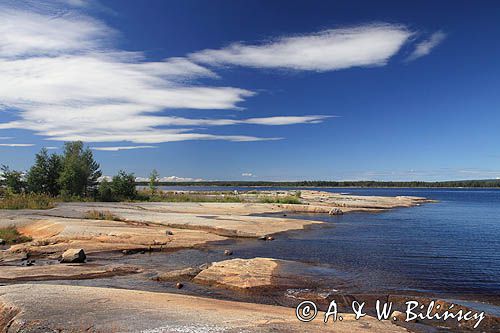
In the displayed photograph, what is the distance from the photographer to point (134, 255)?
2478 centimetres

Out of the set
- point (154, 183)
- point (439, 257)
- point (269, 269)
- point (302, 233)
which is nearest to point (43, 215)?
point (302, 233)

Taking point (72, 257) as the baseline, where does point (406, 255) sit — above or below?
below

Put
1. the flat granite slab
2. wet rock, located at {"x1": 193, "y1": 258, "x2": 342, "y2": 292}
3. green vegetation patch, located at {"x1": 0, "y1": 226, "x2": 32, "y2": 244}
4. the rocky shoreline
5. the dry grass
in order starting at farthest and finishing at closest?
the dry grass < green vegetation patch, located at {"x1": 0, "y1": 226, "x2": 32, "y2": 244} < wet rock, located at {"x1": 193, "y1": 258, "x2": 342, "y2": 292} < the rocky shoreline < the flat granite slab

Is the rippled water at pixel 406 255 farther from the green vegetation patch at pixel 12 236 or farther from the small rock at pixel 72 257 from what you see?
the green vegetation patch at pixel 12 236

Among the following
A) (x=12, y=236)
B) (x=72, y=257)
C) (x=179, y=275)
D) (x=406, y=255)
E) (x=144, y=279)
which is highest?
(x=12, y=236)

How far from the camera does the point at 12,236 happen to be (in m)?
28.7

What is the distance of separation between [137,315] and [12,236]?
2300 centimetres

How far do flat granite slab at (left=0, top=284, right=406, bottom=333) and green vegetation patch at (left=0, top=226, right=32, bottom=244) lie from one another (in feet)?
54.3

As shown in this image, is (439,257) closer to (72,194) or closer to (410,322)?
(410,322)

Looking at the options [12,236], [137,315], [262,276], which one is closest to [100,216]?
[12,236]

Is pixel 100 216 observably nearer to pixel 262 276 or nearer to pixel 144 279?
pixel 144 279

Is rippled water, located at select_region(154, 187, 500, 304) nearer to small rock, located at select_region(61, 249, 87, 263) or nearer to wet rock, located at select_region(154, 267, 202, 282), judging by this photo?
wet rock, located at select_region(154, 267, 202, 282)

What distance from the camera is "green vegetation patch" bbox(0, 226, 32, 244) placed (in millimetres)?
28116

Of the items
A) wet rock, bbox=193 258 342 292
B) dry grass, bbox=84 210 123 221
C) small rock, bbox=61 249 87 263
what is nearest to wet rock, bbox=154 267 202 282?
wet rock, bbox=193 258 342 292
